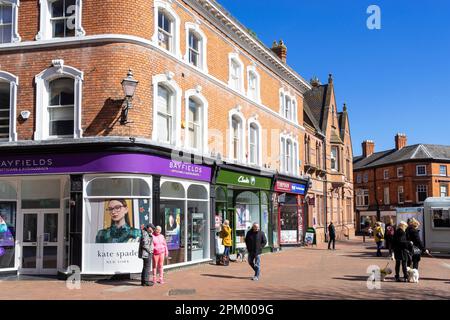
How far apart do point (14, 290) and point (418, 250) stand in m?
10.9

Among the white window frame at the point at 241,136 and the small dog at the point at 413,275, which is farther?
the white window frame at the point at 241,136

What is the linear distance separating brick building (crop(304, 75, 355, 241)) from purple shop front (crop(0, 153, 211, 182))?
17.8 m

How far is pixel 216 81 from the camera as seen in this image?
19562 millimetres

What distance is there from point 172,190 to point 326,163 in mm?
22141

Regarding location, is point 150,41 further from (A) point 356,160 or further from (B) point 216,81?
(A) point 356,160

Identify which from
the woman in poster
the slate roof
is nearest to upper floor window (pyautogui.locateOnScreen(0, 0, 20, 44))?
the woman in poster

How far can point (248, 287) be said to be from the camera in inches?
497

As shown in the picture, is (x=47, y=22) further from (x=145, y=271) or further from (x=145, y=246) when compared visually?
(x=145, y=271)

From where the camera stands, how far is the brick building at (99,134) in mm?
14203

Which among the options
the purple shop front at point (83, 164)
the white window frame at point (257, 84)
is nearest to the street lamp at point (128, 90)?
the purple shop front at point (83, 164)

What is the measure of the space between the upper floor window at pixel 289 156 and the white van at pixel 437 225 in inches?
301

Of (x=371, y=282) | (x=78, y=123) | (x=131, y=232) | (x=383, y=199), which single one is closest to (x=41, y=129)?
(x=78, y=123)

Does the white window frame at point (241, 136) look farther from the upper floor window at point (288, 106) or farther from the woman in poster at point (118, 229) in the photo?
the woman in poster at point (118, 229)

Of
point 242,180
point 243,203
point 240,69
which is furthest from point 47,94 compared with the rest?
point 243,203
